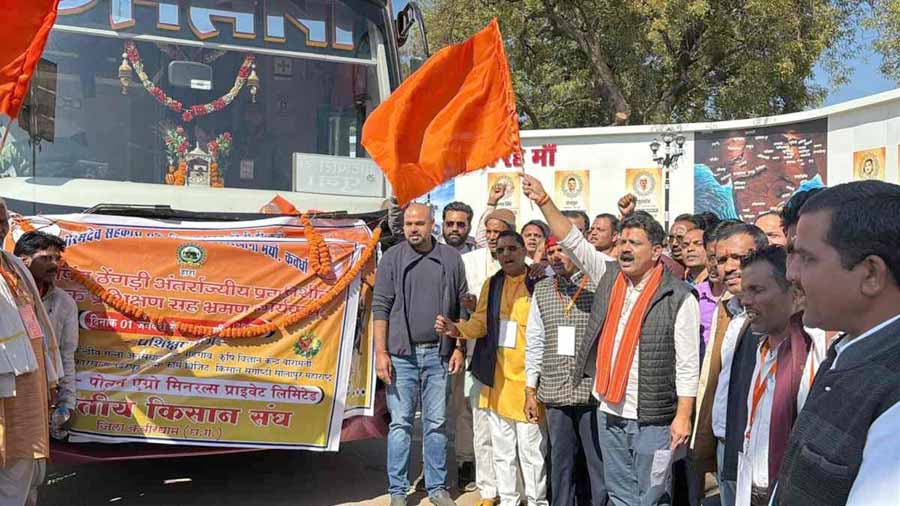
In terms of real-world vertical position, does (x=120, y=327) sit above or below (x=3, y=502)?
above

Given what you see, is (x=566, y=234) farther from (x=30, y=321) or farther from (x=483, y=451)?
(x=30, y=321)

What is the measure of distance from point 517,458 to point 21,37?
141 inches

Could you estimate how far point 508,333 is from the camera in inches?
208

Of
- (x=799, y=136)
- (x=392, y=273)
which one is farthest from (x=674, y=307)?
(x=799, y=136)

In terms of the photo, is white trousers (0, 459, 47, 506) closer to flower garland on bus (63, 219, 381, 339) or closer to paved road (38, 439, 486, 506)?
flower garland on bus (63, 219, 381, 339)

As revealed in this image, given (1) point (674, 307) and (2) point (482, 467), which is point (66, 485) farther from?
(1) point (674, 307)

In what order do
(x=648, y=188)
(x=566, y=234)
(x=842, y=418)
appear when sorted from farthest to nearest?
(x=648, y=188)
(x=566, y=234)
(x=842, y=418)

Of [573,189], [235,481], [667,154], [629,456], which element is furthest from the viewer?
[573,189]

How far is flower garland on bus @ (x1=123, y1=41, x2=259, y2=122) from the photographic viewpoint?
540 cm

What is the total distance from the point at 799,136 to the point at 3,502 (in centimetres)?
1488

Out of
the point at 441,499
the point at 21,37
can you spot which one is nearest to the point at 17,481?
the point at 21,37

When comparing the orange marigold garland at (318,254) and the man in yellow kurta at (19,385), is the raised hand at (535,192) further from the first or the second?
the man in yellow kurta at (19,385)

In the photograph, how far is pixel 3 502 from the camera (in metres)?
3.70

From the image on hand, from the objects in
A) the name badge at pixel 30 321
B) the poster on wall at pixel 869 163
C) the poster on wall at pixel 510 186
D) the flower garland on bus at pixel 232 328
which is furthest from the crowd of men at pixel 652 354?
the poster on wall at pixel 510 186
